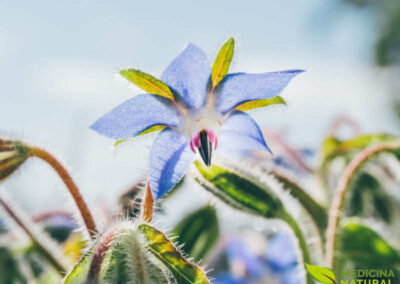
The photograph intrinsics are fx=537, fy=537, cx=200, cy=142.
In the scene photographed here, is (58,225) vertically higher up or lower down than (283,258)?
higher up

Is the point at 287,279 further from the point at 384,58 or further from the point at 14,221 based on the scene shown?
the point at 384,58

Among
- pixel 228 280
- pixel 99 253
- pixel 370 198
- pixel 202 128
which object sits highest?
pixel 202 128

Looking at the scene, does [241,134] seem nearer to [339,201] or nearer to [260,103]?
[260,103]

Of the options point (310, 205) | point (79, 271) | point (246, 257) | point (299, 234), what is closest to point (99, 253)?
point (79, 271)

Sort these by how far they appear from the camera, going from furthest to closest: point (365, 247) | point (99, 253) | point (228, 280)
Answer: point (228, 280) → point (365, 247) → point (99, 253)

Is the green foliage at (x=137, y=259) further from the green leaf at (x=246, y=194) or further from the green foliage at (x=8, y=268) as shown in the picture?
the green foliage at (x=8, y=268)

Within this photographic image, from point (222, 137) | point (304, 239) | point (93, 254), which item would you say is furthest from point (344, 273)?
point (93, 254)

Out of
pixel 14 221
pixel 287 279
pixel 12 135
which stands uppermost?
pixel 12 135
